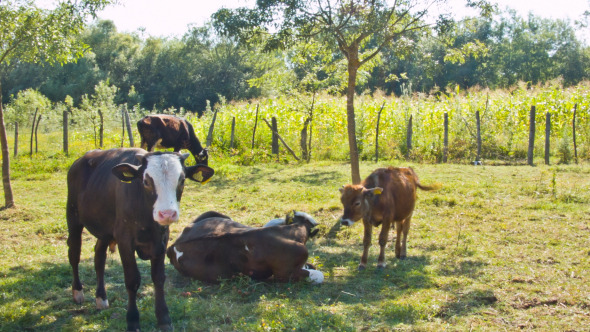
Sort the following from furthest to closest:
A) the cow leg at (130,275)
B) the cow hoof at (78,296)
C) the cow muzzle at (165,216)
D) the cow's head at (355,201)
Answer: the cow's head at (355,201)
the cow hoof at (78,296)
the cow leg at (130,275)
the cow muzzle at (165,216)

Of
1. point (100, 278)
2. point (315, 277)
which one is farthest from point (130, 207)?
point (315, 277)

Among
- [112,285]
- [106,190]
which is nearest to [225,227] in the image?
[112,285]

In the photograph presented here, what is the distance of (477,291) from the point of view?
19.4 ft

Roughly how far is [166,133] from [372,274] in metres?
6.68

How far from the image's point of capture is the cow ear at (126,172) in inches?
180

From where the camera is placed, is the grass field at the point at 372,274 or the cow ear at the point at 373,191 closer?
the grass field at the point at 372,274

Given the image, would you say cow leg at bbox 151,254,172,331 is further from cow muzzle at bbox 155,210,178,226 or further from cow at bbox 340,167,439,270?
cow at bbox 340,167,439,270

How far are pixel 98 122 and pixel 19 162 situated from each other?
5.92 metres

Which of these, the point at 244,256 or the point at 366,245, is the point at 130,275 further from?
the point at 366,245

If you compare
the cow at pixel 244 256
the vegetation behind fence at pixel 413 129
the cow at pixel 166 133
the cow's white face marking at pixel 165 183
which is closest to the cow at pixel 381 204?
the cow at pixel 244 256

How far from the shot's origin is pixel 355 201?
697 cm

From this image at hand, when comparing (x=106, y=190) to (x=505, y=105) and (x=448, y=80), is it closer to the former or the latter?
(x=505, y=105)

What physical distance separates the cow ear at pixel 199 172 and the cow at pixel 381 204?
7.91ft

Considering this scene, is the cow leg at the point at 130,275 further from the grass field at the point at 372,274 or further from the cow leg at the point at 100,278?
the cow leg at the point at 100,278
